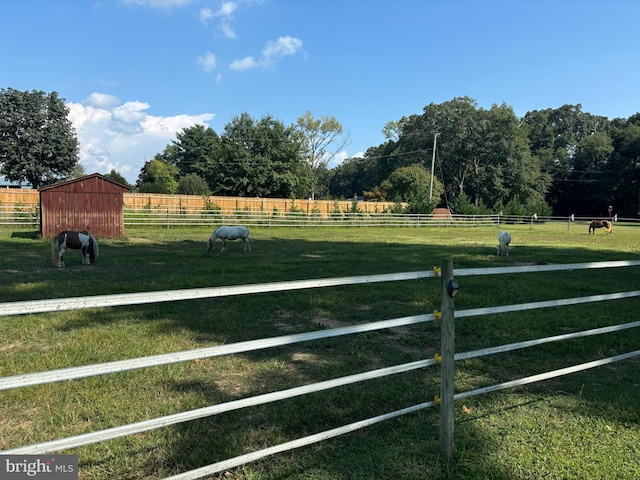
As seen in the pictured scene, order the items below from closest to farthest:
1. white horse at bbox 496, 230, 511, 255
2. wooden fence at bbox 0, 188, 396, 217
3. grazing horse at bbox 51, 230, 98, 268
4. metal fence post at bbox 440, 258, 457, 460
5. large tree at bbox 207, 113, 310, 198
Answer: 1. metal fence post at bbox 440, 258, 457, 460
2. grazing horse at bbox 51, 230, 98, 268
3. white horse at bbox 496, 230, 511, 255
4. wooden fence at bbox 0, 188, 396, 217
5. large tree at bbox 207, 113, 310, 198

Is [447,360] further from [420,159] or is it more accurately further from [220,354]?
[420,159]

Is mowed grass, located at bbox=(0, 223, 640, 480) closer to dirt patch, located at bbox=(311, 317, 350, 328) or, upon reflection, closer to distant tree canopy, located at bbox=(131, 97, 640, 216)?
dirt patch, located at bbox=(311, 317, 350, 328)

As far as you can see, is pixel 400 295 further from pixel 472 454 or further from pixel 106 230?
pixel 106 230

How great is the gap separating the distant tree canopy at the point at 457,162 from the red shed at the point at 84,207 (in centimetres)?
2287

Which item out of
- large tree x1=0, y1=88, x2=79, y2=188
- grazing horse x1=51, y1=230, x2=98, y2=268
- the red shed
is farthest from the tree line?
grazing horse x1=51, y1=230, x2=98, y2=268

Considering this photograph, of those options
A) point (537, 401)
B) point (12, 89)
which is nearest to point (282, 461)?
point (537, 401)

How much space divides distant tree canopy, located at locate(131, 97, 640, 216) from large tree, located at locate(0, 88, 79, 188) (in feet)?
31.9

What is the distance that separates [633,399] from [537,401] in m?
0.83

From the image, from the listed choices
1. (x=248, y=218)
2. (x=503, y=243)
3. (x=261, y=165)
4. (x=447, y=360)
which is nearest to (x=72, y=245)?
(x=447, y=360)

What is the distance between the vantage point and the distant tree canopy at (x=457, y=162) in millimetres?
44000

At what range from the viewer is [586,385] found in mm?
3945

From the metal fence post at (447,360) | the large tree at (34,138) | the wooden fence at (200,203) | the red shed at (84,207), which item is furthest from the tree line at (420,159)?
the metal fence post at (447,360)

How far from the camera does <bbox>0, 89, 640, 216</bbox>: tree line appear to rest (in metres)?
44.2

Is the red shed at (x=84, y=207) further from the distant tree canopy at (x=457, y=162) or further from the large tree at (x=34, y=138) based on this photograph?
the large tree at (x=34, y=138)
